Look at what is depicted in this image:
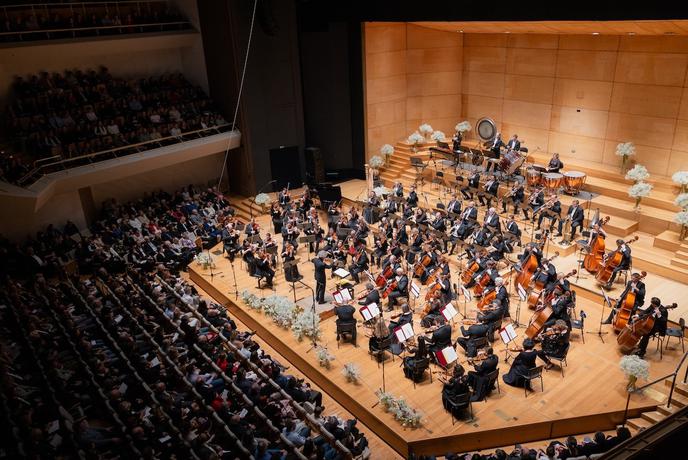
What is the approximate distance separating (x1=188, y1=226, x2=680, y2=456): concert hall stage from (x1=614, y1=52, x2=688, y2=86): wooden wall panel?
769 cm

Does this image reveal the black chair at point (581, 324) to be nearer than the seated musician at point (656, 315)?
No

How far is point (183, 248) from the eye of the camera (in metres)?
16.6

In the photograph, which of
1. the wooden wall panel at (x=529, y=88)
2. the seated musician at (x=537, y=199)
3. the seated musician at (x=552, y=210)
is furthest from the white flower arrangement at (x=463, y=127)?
the seated musician at (x=552, y=210)

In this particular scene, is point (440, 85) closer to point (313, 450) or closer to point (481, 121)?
point (481, 121)

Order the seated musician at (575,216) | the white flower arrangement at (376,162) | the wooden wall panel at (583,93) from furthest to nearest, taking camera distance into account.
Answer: the white flower arrangement at (376,162) < the wooden wall panel at (583,93) < the seated musician at (575,216)

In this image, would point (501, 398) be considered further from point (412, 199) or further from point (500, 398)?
point (412, 199)

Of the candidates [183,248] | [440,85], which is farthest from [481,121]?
[183,248]

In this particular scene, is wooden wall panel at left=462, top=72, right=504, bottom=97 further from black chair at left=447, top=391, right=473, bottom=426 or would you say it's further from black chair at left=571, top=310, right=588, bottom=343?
black chair at left=447, top=391, right=473, bottom=426

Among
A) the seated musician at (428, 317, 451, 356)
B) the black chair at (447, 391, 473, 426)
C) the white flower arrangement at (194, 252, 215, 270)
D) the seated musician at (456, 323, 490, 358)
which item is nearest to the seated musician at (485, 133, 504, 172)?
the seated musician at (456, 323, 490, 358)

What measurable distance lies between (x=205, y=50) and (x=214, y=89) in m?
1.41

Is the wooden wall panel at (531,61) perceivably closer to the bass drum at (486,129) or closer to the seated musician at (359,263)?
the bass drum at (486,129)

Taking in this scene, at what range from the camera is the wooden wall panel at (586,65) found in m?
17.0

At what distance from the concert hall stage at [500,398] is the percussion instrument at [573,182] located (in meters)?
5.08

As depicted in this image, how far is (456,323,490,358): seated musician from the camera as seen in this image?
10.9 meters
